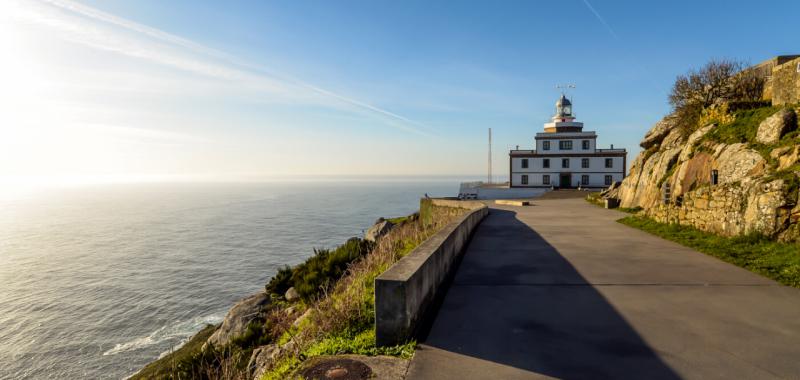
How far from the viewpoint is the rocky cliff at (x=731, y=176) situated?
945 centimetres

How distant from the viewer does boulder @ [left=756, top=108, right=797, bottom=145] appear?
42.7 ft

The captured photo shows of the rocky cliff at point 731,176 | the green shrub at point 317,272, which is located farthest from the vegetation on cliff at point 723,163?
the green shrub at point 317,272

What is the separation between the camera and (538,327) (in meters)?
4.96

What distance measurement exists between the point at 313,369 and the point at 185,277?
40.7 metres

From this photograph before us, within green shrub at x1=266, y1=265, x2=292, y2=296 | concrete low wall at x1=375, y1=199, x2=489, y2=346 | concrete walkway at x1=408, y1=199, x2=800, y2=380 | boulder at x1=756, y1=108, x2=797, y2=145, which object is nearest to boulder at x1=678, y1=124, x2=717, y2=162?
boulder at x1=756, y1=108, x2=797, y2=145

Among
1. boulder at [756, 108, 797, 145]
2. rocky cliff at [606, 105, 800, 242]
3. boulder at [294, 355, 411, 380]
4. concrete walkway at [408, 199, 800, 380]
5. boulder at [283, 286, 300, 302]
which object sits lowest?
boulder at [283, 286, 300, 302]

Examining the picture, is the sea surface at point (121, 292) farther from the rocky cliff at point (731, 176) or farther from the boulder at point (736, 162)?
the boulder at point (736, 162)

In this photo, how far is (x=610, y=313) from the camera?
216 inches

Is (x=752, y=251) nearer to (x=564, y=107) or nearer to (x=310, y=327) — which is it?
(x=310, y=327)

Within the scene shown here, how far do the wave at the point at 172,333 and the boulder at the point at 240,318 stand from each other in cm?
1041

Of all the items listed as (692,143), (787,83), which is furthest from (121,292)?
(787,83)

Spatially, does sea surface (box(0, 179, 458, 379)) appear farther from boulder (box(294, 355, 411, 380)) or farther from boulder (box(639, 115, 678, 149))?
boulder (box(639, 115, 678, 149))

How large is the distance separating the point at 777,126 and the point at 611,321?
44.3ft

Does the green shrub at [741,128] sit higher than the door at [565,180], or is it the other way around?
the green shrub at [741,128]
